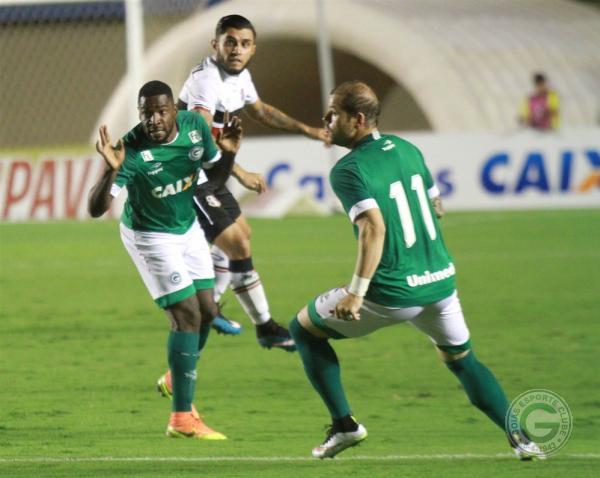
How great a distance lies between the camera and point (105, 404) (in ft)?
28.1

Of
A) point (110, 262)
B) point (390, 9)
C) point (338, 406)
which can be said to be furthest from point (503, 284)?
point (390, 9)

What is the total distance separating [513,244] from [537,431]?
1085 cm

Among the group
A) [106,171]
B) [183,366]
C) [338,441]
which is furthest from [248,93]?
[338,441]

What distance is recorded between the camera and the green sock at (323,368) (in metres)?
6.76

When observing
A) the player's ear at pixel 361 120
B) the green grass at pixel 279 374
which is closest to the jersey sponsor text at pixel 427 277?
the player's ear at pixel 361 120

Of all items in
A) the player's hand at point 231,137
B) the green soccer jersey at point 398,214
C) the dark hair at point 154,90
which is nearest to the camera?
the green soccer jersey at point 398,214

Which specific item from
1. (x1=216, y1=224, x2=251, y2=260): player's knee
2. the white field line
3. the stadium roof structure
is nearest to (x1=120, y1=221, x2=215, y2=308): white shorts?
the white field line

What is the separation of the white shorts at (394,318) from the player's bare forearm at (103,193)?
3.81ft

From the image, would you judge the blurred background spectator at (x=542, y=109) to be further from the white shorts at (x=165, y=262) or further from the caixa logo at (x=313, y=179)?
the white shorts at (x=165, y=262)

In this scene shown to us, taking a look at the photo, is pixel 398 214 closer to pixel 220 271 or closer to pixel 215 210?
pixel 215 210

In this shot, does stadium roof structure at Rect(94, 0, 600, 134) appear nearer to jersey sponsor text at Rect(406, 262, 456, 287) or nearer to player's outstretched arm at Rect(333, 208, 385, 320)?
jersey sponsor text at Rect(406, 262, 456, 287)

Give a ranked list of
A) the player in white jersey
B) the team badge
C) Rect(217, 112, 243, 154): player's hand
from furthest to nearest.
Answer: the team badge
the player in white jersey
Rect(217, 112, 243, 154): player's hand

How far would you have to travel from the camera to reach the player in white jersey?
8.71m

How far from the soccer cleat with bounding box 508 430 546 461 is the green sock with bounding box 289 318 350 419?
2.56 feet
